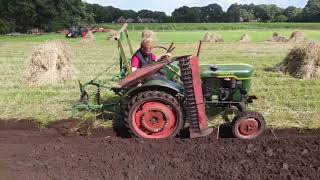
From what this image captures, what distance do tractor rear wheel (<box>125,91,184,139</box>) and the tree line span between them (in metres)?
54.6

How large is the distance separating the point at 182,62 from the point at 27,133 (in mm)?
2604

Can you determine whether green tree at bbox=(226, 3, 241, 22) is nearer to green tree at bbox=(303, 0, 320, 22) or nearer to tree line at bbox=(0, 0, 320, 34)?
tree line at bbox=(0, 0, 320, 34)

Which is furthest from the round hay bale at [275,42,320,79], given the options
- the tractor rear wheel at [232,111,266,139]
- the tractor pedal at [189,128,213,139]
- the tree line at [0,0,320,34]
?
the tree line at [0,0,320,34]

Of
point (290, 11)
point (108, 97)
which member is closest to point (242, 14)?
point (290, 11)

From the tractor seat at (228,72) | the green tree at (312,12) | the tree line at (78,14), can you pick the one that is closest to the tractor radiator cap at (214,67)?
the tractor seat at (228,72)

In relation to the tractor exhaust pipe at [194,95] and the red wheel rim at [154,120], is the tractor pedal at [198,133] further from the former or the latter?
the red wheel rim at [154,120]

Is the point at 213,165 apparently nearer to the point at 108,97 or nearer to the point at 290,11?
the point at 108,97

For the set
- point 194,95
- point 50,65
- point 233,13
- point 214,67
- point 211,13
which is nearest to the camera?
point 194,95

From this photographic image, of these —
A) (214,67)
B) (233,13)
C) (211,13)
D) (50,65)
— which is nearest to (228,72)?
(214,67)

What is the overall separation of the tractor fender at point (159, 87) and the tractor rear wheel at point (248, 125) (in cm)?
85

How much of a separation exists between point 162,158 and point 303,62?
771 centimetres

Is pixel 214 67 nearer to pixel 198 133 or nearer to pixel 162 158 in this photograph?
pixel 198 133

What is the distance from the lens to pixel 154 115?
22.0 feet

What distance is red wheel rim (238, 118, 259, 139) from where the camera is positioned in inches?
264
